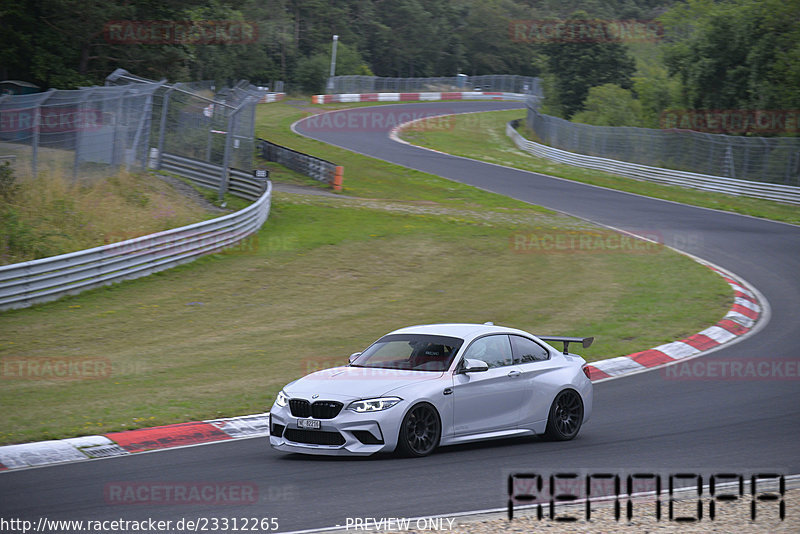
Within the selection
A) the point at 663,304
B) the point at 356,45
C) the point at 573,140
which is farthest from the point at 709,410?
the point at 356,45

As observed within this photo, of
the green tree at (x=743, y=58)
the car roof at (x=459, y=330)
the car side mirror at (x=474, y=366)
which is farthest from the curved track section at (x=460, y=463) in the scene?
the green tree at (x=743, y=58)

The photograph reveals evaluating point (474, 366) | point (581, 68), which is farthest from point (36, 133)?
point (581, 68)

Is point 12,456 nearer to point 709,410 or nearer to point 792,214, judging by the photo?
point 709,410

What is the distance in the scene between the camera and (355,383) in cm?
972

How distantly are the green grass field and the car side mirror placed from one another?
332 cm

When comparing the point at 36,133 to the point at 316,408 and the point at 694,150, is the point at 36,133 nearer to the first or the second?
the point at 316,408

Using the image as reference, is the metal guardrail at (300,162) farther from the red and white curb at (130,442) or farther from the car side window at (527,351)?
the car side window at (527,351)

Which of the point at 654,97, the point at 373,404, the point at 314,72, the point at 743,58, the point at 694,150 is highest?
the point at 743,58

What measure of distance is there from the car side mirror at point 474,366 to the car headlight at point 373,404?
1031mm

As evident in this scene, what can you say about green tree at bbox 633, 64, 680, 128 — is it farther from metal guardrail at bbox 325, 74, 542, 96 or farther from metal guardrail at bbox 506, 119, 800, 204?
metal guardrail at bbox 325, 74, 542, 96

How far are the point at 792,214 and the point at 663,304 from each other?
16.9 meters

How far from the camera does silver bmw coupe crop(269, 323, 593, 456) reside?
9328 millimetres

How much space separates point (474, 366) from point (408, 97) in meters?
80.7

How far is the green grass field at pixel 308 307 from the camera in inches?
502
